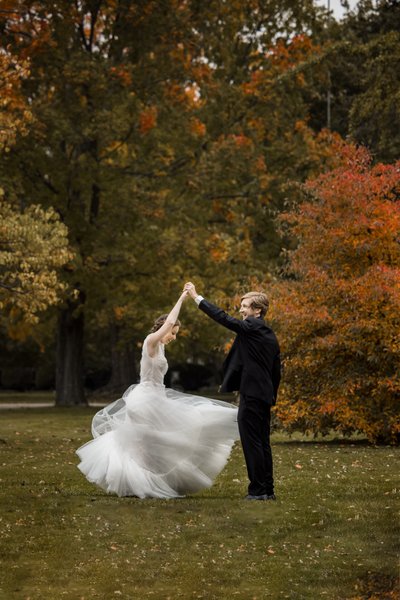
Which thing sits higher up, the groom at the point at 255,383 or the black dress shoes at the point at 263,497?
the groom at the point at 255,383

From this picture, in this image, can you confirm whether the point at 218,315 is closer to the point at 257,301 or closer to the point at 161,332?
the point at 257,301

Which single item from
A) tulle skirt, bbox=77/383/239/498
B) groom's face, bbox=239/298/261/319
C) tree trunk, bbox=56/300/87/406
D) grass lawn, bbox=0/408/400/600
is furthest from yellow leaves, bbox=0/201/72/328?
tree trunk, bbox=56/300/87/406

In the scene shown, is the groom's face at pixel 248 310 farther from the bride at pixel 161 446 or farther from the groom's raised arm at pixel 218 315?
the bride at pixel 161 446

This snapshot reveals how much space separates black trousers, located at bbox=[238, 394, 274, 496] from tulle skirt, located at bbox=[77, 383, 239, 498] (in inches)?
19.3

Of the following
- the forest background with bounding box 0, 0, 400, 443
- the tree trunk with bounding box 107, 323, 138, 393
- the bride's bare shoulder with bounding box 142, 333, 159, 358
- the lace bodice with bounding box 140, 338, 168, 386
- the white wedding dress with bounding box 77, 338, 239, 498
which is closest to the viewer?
the white wedding dress with bounding box 77, 338, 239, 498

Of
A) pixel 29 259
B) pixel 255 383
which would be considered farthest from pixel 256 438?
pixel 29 259

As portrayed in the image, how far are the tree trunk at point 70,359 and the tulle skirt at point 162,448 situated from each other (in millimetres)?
22082

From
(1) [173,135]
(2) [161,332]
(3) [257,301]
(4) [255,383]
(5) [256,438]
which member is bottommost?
(5) [256,438]

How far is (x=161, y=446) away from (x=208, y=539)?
95.7 inches

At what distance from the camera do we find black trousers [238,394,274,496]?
10.8 meters

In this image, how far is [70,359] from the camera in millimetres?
33312

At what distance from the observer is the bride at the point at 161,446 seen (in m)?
11.1

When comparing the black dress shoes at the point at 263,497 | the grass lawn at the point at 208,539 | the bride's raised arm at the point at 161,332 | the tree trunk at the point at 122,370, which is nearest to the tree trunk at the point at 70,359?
the tree trunk at the point at 122,370

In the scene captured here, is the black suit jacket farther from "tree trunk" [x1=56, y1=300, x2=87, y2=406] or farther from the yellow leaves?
"tree trunk" [x1=56, y1=300, x2=87, y2=406]
